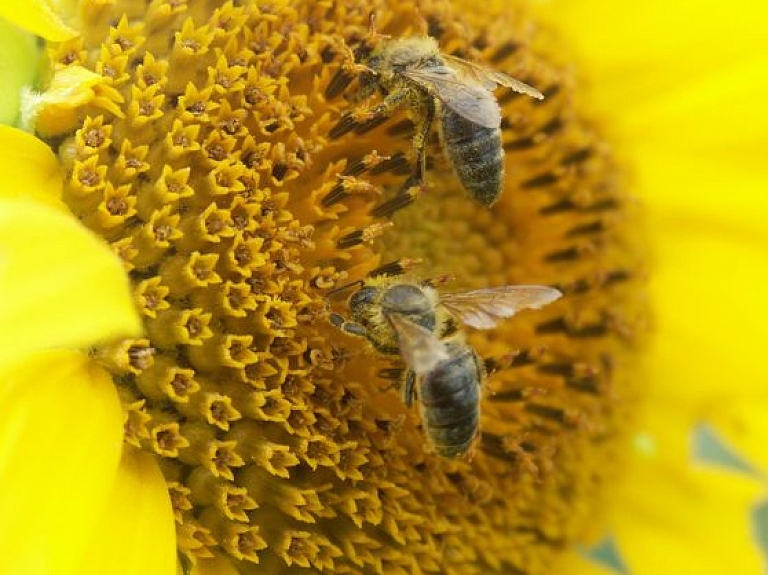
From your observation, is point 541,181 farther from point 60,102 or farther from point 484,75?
point 60,102

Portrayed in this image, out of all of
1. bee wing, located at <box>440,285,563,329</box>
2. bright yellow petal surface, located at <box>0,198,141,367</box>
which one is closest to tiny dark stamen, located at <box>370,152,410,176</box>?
bee wing, located at <box>440,285,563,329</box>

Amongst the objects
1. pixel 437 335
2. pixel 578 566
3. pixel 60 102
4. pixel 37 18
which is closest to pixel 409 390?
pixel 437 335

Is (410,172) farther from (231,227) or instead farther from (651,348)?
(651,348)

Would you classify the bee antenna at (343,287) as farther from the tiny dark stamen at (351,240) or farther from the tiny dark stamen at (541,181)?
the tiny dark stamen at (541,181)

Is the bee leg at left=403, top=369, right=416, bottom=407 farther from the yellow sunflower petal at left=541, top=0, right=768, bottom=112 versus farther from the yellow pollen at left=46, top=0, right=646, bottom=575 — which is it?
the yellow sunflower petal at left=541, top=0, right=768, bottom=112

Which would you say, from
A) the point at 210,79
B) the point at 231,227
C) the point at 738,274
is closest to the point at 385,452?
the point at 231,227
